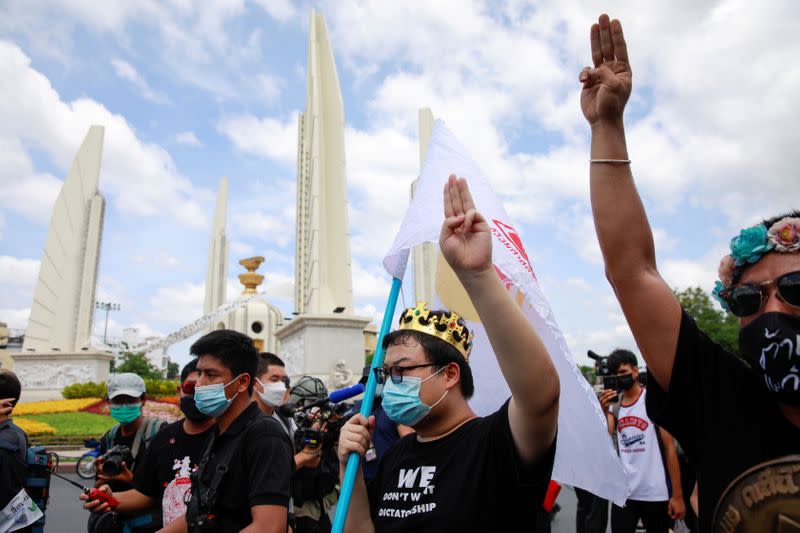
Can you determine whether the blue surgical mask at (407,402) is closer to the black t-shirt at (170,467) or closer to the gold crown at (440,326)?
the gold crown at (440,326)

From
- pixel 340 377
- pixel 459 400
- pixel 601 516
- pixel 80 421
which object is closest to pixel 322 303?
pixel 340 377

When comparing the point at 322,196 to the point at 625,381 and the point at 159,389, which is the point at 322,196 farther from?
the point at 625,381

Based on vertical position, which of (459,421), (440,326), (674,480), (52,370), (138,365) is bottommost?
(674,480)

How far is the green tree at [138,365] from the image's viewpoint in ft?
144

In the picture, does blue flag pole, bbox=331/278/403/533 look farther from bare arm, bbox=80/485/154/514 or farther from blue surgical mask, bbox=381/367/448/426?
bare arm, bbox=80/485/154/514

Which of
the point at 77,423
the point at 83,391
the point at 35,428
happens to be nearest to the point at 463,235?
the point at 35,428

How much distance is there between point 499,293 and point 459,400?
2.22 feet

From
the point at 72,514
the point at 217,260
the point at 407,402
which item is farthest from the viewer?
the point at 217,260

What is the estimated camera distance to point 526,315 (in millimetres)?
2535

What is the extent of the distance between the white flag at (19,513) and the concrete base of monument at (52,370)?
1968cm

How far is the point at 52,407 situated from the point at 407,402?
20.0 metres

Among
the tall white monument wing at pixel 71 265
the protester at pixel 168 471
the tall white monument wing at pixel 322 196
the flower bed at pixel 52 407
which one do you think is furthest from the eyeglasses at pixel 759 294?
the tall white monument wing at pixel 71 265

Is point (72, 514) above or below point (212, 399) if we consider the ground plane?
below

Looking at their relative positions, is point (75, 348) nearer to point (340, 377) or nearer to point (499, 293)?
point (340, 377)
